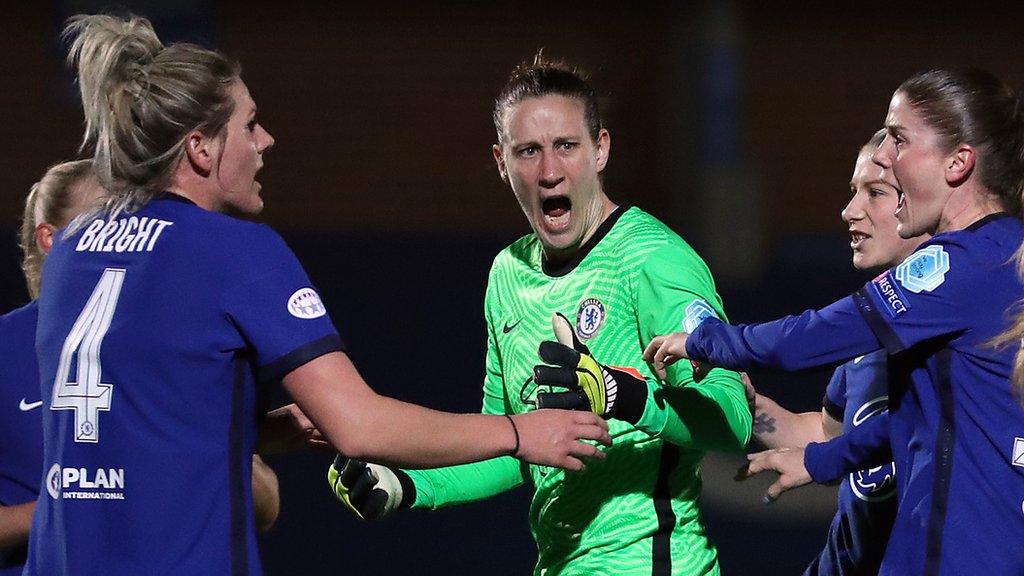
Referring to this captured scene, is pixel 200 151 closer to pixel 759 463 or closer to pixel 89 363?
pixel 89 363

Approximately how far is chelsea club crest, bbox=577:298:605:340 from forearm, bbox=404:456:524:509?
1.22ft

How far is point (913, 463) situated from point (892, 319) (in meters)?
0.28

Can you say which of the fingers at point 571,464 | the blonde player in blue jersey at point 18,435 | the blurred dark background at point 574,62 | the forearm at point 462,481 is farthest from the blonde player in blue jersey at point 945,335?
the blurred dark background at point 574,62

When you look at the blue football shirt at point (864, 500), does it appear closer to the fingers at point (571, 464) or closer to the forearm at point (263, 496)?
the fingers at point (571, 464)

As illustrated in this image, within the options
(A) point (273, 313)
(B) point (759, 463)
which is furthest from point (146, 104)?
(B) point (759, 463)

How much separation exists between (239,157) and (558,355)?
752mm

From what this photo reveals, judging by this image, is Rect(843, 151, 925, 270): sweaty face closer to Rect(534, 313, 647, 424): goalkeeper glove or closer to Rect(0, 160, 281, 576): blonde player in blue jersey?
Rect(534, 313, 647, 424): goalkeeper glove

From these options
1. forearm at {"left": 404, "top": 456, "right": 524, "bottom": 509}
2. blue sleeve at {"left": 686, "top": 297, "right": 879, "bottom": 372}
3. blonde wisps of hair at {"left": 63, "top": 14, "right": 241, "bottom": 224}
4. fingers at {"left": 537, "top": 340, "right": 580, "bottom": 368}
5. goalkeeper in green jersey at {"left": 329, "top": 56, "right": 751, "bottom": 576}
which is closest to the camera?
blonde wisps of hair at {"left": 63, "top": 14, "right": 241, "bottom": 224}

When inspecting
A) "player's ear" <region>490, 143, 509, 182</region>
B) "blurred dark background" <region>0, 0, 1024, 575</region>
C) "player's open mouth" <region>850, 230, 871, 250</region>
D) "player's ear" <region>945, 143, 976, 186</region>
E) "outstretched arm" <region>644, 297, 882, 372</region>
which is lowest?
"blurred dark background" <region>0, 0, 1024, 575</region>

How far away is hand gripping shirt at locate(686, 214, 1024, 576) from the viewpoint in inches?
99.5

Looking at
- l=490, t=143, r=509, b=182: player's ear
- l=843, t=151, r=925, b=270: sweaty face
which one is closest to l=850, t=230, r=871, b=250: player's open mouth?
l=843, t=151, r=925, b=270: sweaty face

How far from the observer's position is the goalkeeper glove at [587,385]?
2.71 meters

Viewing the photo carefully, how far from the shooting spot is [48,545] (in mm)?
2338

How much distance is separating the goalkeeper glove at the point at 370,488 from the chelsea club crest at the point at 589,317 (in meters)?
0.53
